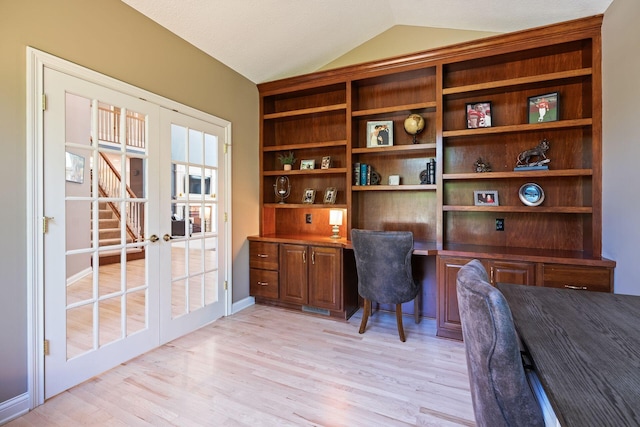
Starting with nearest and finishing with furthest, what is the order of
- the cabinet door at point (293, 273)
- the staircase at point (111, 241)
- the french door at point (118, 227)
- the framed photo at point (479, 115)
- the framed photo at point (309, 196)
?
1. the french door at point (118, 227)
2. the staircase at point (111, 241)
3. the framed photo at point (479, 115)
4. the cabinet door at point (293, 273)
5. the framed photo at point (309, 196)

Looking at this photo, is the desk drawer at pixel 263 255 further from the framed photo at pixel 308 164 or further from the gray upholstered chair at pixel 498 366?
the gray upholstered chair at pixel 498 366

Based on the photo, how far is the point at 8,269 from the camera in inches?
67.4

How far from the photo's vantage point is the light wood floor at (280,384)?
171 centimetres

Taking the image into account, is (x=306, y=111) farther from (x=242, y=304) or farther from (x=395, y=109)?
(x=242, y=304)

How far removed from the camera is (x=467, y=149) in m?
3.05

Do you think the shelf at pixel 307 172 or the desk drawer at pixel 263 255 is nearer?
the shelf at pixel 307 172

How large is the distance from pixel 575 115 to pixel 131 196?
3.88m

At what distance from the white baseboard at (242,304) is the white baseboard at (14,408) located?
1.74m

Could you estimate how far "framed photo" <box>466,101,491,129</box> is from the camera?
2.88m

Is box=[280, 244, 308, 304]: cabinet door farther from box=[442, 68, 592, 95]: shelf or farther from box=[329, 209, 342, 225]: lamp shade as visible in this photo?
box=[442, 68, 592, 95]: shelf

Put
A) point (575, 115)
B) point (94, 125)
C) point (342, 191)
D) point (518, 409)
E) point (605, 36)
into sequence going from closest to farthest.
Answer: point (518, 409) → point (94, 125) → point (605, 36) → point (575, 115) → point (342, 191)


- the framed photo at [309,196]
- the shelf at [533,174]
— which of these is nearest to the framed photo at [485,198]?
the shelf at [533,174]

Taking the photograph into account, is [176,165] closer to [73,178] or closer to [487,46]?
[73,178]

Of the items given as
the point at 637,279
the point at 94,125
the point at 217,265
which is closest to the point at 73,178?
the point at 94,125
